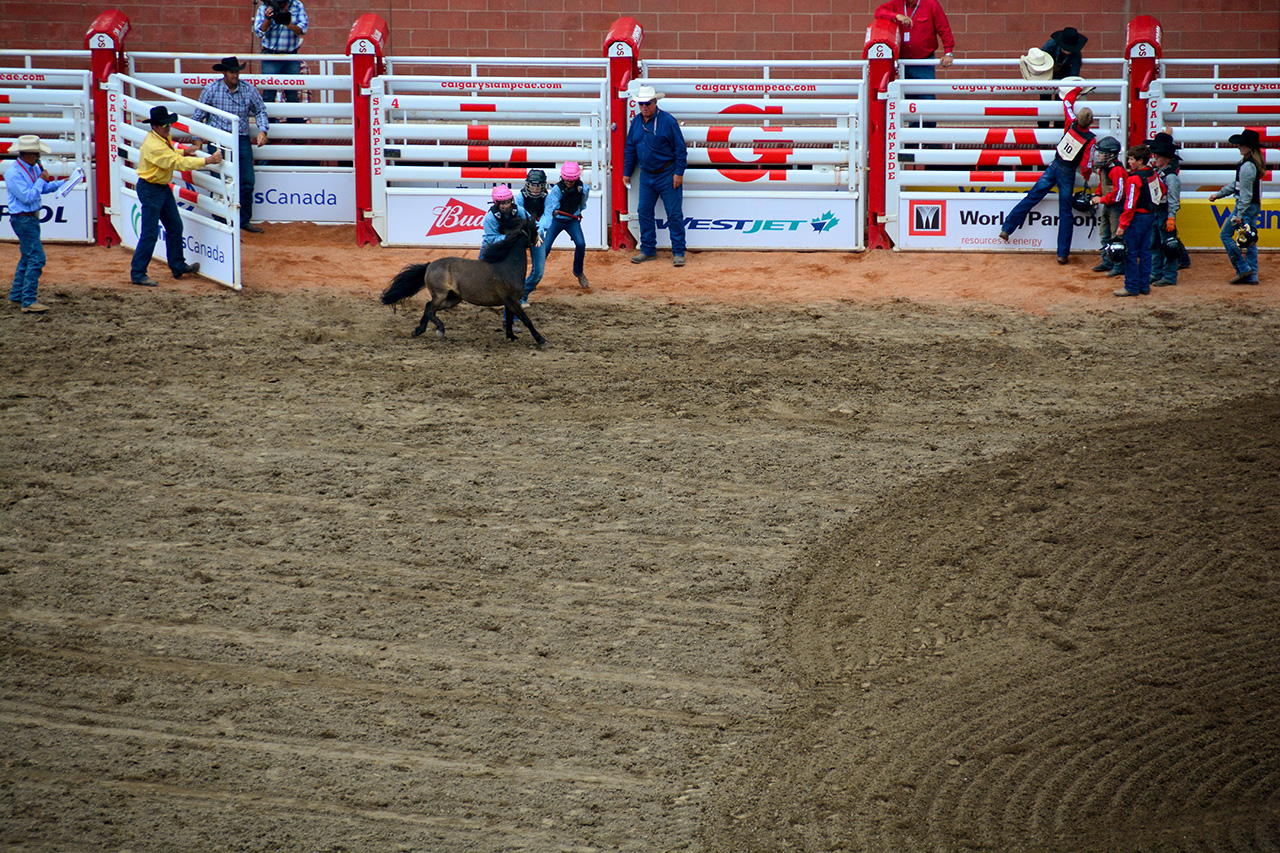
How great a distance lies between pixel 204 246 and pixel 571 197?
4.10 meters

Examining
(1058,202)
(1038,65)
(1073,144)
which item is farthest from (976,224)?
(1038,65)

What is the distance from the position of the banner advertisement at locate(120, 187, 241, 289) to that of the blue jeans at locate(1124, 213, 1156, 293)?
927 centimetres

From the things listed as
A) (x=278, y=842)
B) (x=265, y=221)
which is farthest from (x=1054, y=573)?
(x=265, y=221)

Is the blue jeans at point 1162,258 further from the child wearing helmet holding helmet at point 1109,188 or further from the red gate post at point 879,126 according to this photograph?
the red gate post at point 879,126

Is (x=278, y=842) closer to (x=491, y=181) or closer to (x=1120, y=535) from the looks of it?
(x=1120, y=535)

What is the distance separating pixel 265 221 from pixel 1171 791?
1328cm

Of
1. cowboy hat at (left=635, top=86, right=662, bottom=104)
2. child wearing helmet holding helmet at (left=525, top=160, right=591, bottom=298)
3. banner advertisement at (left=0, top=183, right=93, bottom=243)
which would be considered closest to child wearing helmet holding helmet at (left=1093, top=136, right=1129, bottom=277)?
cowboy hat at (left=635, top=86, right=662, bottom=104)

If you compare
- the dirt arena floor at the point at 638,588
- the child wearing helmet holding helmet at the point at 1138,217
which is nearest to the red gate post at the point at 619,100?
the dirt arena floor at the point at 638,588

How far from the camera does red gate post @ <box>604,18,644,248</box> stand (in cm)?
1446

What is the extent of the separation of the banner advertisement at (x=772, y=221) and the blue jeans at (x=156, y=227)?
208 inches

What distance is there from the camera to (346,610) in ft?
20.6

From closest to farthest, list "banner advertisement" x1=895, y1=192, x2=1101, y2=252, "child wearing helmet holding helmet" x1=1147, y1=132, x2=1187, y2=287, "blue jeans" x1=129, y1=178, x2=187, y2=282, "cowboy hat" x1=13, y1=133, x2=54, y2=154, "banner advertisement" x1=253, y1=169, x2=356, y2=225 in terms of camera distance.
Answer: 1. "cowboy hat" x1=13, y1=133, x2=54, y2=154
2. "blue jeans" x1=129, y1=178, x2=187, y2=282
3. "child wearing helmet holding helmet" x1=1147, y1=132, x2=1187, y2=287
4. "banner advertisement" x1=895, y1=192, x2=1101, y2=252
5. "banner advertisement" x1=253, y1=169, x2=356, y2=225

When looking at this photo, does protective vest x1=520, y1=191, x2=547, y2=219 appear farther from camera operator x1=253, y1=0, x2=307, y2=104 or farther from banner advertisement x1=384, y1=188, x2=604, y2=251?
camera operator x1=253, y1=0, x2=307, y2=104

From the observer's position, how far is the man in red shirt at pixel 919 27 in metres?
14.8
